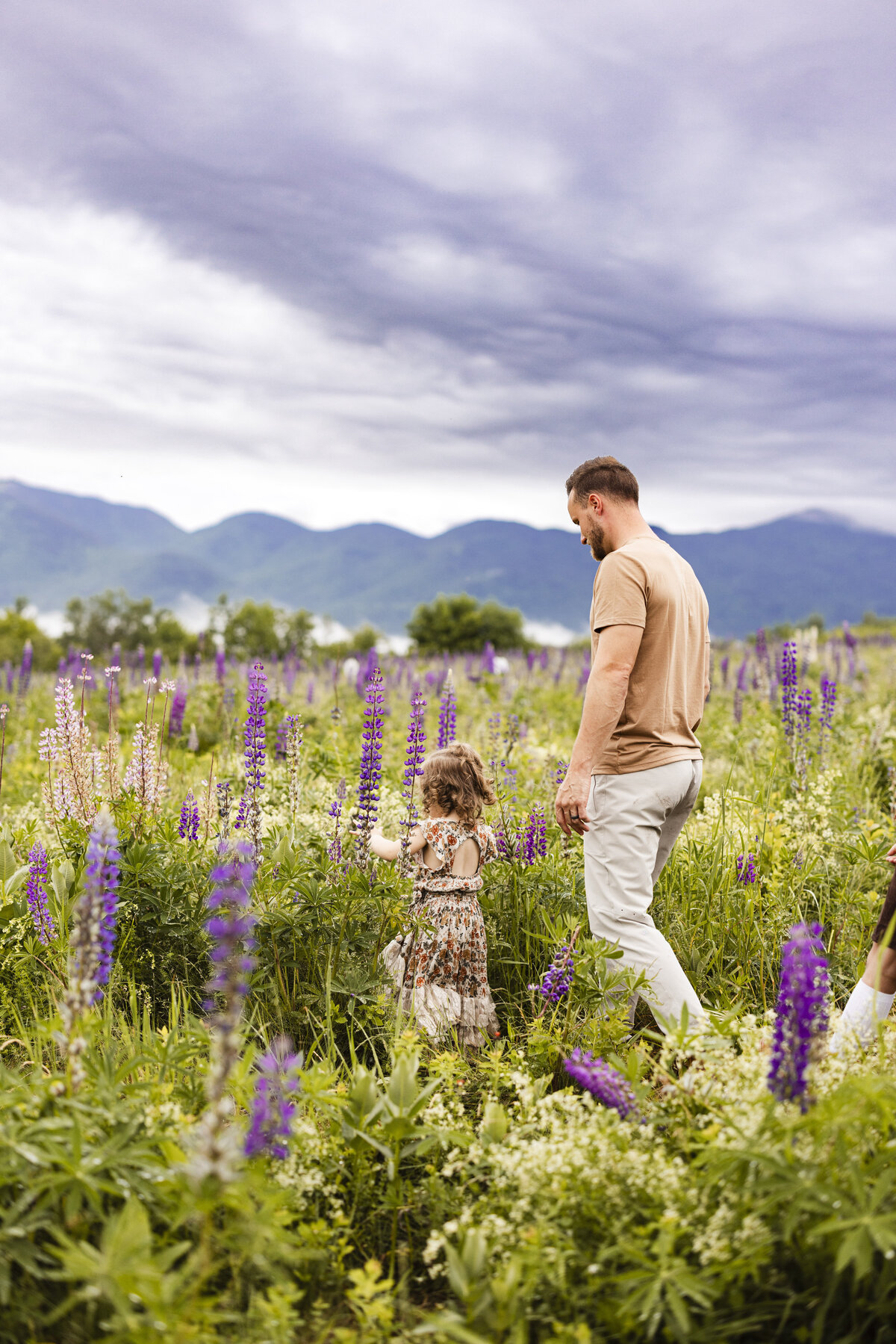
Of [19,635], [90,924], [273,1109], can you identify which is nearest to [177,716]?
[90,924]

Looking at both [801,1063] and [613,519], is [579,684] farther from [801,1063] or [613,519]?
[801,1063]

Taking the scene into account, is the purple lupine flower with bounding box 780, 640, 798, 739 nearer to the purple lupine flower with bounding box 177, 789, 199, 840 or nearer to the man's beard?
the man's beard

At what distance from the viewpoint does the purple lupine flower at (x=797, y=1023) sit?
2.45 metres

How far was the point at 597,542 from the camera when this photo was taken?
15.1 ft

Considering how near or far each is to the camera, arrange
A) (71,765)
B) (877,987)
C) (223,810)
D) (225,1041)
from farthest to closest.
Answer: (71,765) < (223,810) < (877,987) < (225,1041)

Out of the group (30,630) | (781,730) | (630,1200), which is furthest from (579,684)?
(30,630)

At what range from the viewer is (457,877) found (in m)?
4.54

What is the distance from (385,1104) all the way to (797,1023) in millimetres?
1359

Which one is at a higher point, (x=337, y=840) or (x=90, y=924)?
(x=90, y=924)

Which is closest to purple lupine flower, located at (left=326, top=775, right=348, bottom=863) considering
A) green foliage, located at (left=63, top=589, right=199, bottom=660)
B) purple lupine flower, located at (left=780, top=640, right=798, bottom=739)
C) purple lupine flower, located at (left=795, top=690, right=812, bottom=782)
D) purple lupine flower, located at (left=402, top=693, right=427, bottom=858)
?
purple lupine flower, located at (left=402, top=693, right=427, bottom=858)

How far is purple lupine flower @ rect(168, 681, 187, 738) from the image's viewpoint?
30.4 ft

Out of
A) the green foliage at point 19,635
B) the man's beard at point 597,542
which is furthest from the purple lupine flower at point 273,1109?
the green foliage at point 19,635

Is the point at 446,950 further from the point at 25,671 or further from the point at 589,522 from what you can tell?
the point at 25,671

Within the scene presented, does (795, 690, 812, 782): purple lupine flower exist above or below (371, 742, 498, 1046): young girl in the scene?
above
